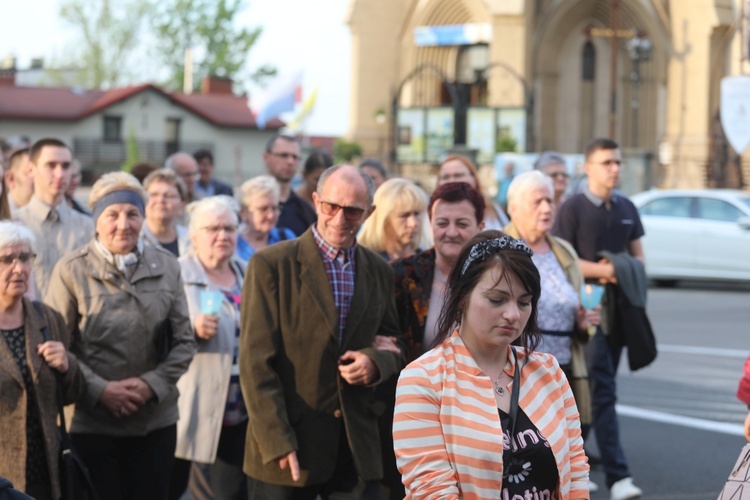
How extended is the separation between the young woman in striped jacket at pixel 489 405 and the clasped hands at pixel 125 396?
259 cm

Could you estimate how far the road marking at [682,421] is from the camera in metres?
10.8

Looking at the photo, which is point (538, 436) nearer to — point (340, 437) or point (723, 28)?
point (340, 437)

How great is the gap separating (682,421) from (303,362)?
6241mm

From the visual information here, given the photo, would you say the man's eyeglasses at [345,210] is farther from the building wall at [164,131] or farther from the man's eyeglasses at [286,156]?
the building wall at [164,131]

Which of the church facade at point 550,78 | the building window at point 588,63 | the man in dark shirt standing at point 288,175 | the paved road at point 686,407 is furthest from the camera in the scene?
the building window at point 588,63

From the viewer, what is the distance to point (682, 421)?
11.1 meters

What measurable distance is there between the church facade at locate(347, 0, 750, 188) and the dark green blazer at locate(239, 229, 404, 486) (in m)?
33.6

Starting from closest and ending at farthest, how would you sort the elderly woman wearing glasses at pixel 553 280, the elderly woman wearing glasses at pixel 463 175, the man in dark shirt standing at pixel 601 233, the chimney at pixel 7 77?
the elderly woman wearing glasses at pixel 553 280, the man in dark shirt standing at pixel 601 233, the elderly woman wearing glasses at pixel 463 175, the chimney at pixel 7 77

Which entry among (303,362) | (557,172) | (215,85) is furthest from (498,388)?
(215,85)

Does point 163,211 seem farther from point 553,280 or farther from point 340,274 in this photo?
point 340,274

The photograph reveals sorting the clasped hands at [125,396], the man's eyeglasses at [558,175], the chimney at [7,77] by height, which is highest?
the chimney at [7,77]

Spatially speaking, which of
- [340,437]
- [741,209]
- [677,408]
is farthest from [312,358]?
[741,209]

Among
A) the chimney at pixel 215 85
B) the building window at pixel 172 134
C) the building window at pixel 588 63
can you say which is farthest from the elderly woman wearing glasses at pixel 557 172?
the chimney at pixel 215 85

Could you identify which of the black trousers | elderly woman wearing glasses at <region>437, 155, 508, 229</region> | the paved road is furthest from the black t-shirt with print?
elderly woman wearing glasses at <region>437, 155, 508, 229</region>
